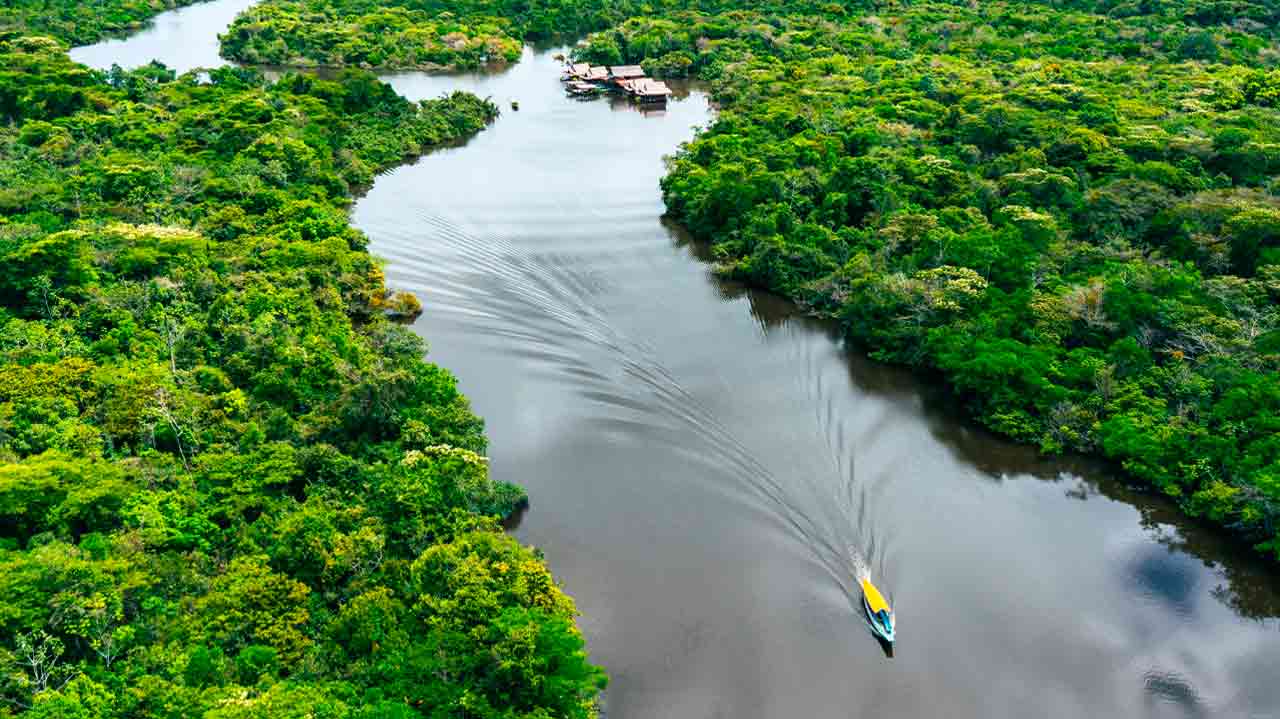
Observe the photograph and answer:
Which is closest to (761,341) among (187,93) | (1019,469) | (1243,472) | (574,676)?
(1019,469)

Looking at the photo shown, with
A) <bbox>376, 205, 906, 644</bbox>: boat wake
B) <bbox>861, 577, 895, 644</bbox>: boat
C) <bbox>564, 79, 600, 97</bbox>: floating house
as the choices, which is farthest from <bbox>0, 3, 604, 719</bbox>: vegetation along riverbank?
<bbox>564, 79, 600, 97</bbox>: floating house

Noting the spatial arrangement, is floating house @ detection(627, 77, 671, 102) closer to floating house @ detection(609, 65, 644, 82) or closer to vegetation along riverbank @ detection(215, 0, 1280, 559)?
floating house @ detection(609, 65, 644, 82)

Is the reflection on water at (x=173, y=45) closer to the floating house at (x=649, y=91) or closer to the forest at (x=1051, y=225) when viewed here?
the floating house at (x=649, y=91)

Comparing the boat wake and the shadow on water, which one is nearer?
the shadow on water

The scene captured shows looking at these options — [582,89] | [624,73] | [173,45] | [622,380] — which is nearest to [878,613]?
[622,380]

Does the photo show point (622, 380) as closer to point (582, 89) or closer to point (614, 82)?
point (582, 89)

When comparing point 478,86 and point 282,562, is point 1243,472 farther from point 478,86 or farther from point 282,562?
point 478,86

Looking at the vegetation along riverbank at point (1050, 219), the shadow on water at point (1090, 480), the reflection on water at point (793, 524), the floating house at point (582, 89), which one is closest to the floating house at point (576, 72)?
the floating house at point (582, 89)
